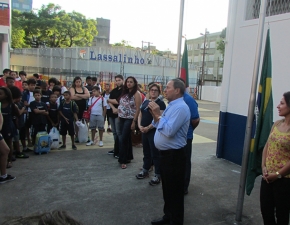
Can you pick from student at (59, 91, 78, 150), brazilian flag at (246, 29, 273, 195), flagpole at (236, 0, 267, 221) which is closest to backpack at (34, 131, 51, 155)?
student at (59, 91, 78, 150)

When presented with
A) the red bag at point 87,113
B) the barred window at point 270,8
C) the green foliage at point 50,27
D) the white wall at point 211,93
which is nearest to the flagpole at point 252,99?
the barred window at point 270,8

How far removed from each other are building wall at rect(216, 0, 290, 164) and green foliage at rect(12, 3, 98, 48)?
103ft

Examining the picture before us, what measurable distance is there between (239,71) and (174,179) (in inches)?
131

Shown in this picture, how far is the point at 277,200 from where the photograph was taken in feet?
8.18

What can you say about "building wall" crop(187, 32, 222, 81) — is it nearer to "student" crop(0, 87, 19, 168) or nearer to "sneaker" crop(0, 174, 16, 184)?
"student" crop(0, 87, 19, 168)

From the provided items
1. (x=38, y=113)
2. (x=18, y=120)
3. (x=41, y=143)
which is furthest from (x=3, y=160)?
(x=38, y=113)

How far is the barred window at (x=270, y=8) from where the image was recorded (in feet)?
15.3

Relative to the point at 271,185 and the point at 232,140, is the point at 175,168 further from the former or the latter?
the point at 232,140

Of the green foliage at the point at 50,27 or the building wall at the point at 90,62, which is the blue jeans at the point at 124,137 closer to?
the building wall at the point at 90,62

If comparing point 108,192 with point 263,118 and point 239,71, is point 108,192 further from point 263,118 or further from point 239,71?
point 239,71

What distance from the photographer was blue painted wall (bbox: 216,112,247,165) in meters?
5.48

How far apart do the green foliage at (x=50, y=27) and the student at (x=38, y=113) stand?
29.0 m

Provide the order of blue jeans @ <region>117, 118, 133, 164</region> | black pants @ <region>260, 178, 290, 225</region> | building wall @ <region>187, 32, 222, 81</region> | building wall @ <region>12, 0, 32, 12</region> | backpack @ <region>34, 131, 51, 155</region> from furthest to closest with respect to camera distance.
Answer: building wall @ <region>12, 0, 32, 12</region> < building wall @ <region>187, 32, 222, 81</region> < backpack @ <region>34, 131, 51, 155</region> < blue jeans @ <region>117, 118, 133, 164</region> < black pants @ <region>260, 178, 290, 225</region>

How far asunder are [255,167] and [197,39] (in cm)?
6056
